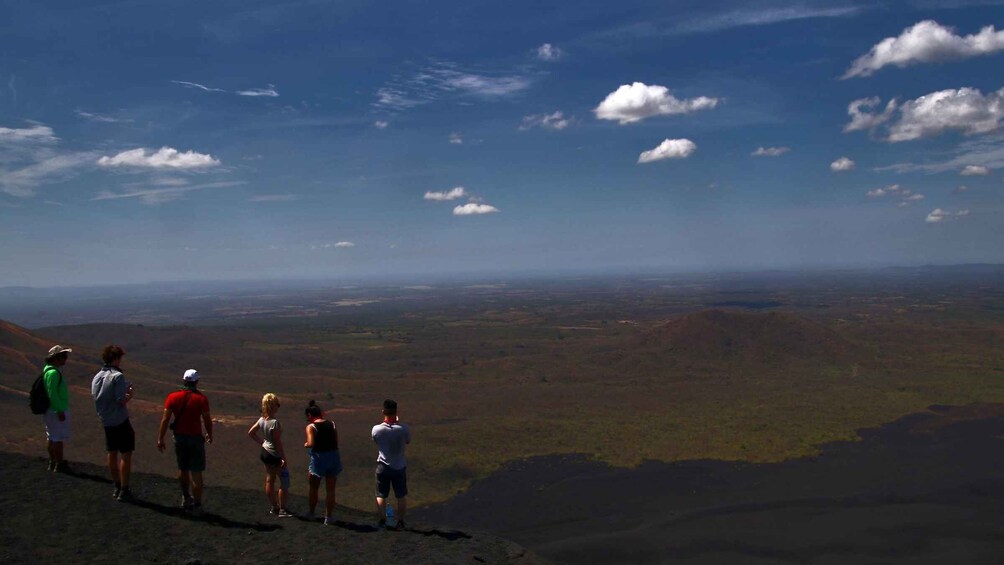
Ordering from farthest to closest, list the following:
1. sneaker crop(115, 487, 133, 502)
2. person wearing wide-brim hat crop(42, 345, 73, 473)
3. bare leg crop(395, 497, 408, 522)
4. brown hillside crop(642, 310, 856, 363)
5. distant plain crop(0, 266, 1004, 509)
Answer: brown hillside crop(642, 310, 856, 363) → distant plain crop(0, 266, 1004, 509) → bare leg crop(395, 497, 408, 522) → sneaker crop(115, 487, 133, 502) → person wearing wide-brim hat crop(42, 345, 73, 473)

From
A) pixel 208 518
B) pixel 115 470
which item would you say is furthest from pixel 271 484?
pixel 115 470

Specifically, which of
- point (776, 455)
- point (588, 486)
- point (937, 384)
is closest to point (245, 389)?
point (588, 486)

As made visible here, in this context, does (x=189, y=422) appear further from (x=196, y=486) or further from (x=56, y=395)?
(x=56, y=395)

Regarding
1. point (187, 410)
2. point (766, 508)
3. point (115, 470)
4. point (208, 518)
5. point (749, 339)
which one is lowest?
point (766, 508)

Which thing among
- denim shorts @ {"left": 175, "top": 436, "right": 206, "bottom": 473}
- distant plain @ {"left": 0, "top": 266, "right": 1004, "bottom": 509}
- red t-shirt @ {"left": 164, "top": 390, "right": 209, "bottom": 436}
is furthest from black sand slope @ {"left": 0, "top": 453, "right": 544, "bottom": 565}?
distant plain @ {"left": 0, "top": 266, "right": 1004, "bottom": 509}

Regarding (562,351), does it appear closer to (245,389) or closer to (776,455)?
(245,389)

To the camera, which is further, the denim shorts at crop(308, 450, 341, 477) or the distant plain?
the distant plain

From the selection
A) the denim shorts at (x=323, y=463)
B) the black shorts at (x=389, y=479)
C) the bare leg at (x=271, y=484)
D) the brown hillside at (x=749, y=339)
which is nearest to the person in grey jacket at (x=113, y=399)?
the bare leg at (x=271, y=484)

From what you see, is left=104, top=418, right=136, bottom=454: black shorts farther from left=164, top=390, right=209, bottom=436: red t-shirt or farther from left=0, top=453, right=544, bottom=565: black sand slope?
left=0, top=453, right=544, bottom=565: black sand slope
